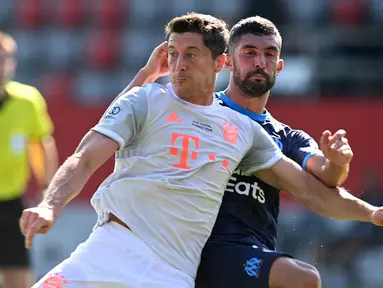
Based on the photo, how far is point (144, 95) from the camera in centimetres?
477

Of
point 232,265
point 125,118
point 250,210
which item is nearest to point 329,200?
point 250,210

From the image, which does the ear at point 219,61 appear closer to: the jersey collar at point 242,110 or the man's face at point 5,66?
the jersey collar at point 242,110

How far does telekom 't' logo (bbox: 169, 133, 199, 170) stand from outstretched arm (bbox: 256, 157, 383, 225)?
58 cm

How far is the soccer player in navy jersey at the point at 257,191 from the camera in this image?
501 centimetres

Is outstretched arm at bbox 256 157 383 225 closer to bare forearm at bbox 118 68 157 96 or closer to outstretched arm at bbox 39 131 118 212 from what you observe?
bare forearm at bbox 118 68 157 96

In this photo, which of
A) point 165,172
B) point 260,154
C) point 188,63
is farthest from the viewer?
point 260,154

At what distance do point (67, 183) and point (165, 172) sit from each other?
0.56 m

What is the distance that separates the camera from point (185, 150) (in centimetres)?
479

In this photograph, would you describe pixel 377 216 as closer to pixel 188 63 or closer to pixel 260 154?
pixel 260 154

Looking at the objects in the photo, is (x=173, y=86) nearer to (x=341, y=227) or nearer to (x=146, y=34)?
(x=341, y=227)

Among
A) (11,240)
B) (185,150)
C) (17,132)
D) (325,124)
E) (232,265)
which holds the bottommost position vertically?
(11,240)

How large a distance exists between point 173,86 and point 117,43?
12.8m

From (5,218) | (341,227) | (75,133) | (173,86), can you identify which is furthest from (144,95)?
(75,133)

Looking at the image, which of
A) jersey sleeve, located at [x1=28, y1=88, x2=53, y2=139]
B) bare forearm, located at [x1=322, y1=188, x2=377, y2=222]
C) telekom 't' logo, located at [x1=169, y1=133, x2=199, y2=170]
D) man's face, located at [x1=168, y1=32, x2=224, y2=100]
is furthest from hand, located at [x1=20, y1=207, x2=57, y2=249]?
jersey sleeve, located at [x1=28, y1=88, x2=53, y2=139]
